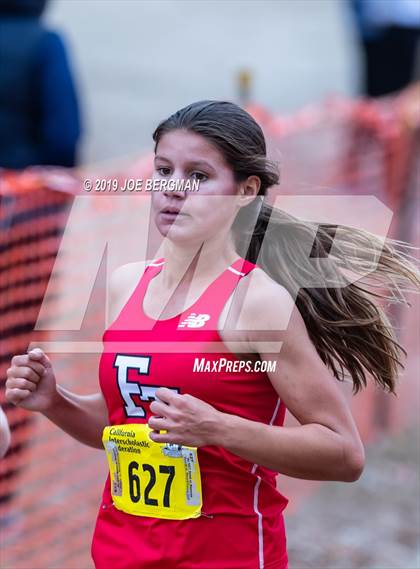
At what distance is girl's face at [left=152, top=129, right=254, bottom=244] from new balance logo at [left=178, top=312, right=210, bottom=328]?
17 centimetres

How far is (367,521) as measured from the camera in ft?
17.9

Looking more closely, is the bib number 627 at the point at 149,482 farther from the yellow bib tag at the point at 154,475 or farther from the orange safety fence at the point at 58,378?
the orange safety fence at the point at 58,378

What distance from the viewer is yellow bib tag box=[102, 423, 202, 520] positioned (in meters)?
2.49

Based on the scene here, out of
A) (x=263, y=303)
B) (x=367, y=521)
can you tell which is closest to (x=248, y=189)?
(x=263, y=303)

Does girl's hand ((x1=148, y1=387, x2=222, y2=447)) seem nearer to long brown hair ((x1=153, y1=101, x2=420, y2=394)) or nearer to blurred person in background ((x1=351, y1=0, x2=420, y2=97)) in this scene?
long brown hair ((x1=153, y1=101, x2=420, y2=394))

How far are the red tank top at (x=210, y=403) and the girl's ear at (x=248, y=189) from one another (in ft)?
0.50

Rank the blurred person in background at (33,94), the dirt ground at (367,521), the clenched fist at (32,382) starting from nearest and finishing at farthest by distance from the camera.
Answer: the clenched fist at (32,382), the dirt ground at (367,521), the blurred person in background at (33,94)

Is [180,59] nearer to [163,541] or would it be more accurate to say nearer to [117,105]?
[117,105]

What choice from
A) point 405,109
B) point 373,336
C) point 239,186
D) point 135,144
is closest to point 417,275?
point 373,336

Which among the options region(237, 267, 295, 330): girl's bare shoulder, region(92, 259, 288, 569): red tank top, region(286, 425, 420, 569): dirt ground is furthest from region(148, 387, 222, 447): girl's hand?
region(286, 425, 420, 569): dirt ground

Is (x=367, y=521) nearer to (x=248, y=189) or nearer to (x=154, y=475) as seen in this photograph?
(x=154, y=475)

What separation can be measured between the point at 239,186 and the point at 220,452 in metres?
0.61

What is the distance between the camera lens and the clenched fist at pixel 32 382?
263 cm

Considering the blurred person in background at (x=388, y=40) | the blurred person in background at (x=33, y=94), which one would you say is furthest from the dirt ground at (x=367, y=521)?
Result: the blurred person in background at (x=388, y=40)
